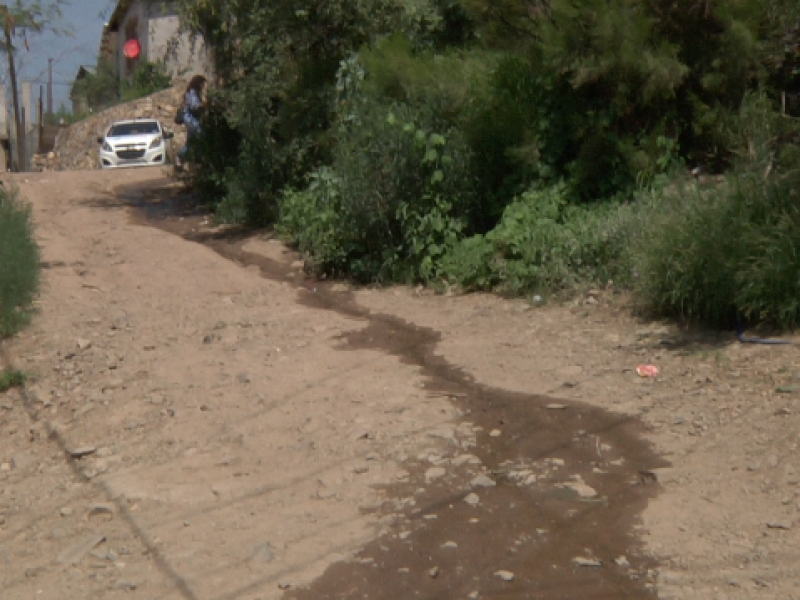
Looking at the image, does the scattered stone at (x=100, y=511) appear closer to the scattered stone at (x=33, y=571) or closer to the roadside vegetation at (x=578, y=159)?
the scattered stone at (x=33, y=571)

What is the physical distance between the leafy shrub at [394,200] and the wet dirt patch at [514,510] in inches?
137

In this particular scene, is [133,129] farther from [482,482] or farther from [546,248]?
[482,482]

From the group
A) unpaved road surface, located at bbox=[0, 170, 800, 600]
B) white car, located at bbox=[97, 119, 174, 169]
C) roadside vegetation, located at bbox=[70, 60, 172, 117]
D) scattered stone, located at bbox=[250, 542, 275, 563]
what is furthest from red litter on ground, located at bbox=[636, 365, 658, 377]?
roadside vegetation, located at bbox=[70, 60, 172, 117]

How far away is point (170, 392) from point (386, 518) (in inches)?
109

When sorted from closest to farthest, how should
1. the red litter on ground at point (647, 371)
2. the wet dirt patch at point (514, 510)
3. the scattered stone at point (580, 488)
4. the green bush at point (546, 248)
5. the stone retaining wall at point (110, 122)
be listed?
the wet dirt patch at point (514, 510)
the scattered stone at point (580, 488)
the red litter on ground at point (647, 371)
the green bush at point (546, 248)
the stone retaining wall at point (110, 122)

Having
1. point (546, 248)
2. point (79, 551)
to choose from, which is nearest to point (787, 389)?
point (546, 248)

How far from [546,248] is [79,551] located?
5413 mm

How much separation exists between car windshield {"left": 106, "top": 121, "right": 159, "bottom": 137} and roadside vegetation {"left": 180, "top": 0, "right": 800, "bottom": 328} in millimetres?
12303

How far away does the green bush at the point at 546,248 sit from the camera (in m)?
9.19

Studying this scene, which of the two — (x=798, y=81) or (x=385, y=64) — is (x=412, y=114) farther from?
(x=798, y=81)

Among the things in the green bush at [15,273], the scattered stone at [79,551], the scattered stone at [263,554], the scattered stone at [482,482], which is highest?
the green bush at [15,273]

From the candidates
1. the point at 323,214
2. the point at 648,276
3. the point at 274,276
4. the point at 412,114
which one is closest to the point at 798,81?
the point at 648,276

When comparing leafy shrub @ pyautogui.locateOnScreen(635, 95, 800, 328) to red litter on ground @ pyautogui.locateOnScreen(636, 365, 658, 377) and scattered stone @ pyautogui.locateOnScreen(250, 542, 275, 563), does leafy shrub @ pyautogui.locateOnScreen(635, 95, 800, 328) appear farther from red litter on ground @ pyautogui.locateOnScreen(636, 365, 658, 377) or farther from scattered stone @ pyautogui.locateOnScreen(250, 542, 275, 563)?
scattered stone @ pyautogui.locateOnScreen(250, 542, 275, 563)

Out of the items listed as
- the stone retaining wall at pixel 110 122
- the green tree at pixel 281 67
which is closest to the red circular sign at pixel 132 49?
the stone retaining wall at pixel 110 122
